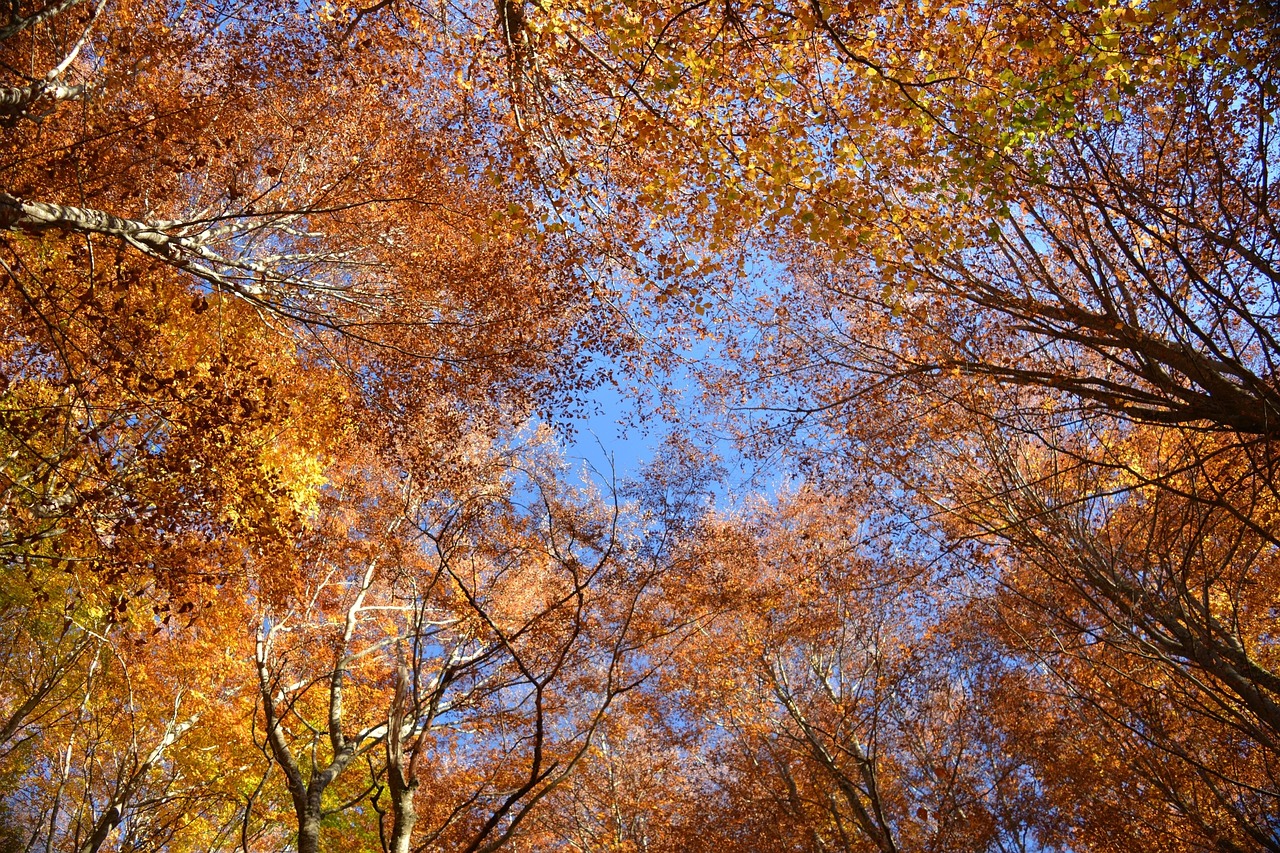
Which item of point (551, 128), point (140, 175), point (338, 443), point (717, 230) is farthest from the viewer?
point (338, 443)

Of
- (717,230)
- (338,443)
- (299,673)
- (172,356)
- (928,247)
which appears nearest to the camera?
(928,247)

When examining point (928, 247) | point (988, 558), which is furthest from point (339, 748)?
point (988, 558)

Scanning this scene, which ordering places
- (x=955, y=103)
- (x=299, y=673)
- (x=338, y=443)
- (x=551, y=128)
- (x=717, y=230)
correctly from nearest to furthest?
(x=955, y=103)
(x=717, y=230)
(x=551, y=128)
(x=338, y=443)
(x=299, y=673)

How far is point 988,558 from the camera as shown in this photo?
9.94 metres

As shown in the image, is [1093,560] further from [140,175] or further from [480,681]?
[140,175]

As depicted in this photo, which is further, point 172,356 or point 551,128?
point 172,356

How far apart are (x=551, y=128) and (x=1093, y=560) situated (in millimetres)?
6508

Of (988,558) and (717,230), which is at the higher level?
(717,230)

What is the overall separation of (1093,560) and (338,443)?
9.05 m

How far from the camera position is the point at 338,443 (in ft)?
30.9

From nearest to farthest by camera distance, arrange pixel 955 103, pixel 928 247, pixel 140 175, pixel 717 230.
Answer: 1. pixel 955 103
2. pixel 928 247
3. pixel 717 230
4. pixel 140 175

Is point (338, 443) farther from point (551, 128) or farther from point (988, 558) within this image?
point (988, 558)

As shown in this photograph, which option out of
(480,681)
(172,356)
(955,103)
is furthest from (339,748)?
(955,103)

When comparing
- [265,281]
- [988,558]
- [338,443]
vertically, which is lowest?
[988,558]
